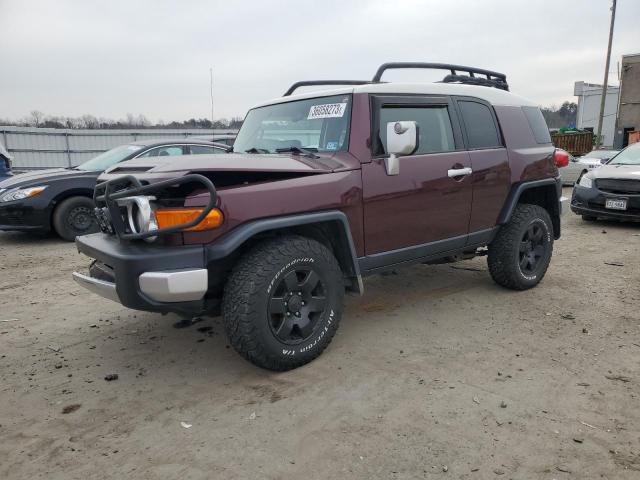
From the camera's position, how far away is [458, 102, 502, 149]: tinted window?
4297mm

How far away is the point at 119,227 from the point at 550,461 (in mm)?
2645

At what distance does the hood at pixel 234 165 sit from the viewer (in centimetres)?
295

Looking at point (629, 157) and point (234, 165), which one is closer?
point (234, 165)

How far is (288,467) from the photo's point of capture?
2.33 metres

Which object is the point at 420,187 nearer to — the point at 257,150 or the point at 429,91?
the point at 429,91

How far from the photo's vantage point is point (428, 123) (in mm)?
4031

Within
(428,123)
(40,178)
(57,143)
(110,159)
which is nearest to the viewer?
(428,123)

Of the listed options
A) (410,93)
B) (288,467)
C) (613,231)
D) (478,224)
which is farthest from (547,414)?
(613,231)

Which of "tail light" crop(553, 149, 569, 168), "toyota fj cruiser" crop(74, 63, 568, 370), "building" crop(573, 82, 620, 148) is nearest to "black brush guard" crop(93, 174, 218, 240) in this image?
"toyota fj cruiser" crop(74, 63, 568, 370)

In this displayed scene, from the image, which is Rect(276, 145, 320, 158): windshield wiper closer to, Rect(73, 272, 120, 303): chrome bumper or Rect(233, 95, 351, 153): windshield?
Rect(233, 95, 351, 153): windshield

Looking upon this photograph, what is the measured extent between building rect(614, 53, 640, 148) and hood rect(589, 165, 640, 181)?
2871 centimetres

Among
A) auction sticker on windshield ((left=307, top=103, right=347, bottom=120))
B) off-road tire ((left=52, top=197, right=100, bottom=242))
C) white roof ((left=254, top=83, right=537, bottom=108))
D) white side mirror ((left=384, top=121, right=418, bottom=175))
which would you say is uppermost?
white roof ((left=254, top=83, right=537, bottom=108))

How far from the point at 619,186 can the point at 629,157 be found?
1356mm

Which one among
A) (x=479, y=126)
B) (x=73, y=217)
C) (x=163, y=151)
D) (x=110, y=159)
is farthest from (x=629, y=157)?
(x=73, y=217)
